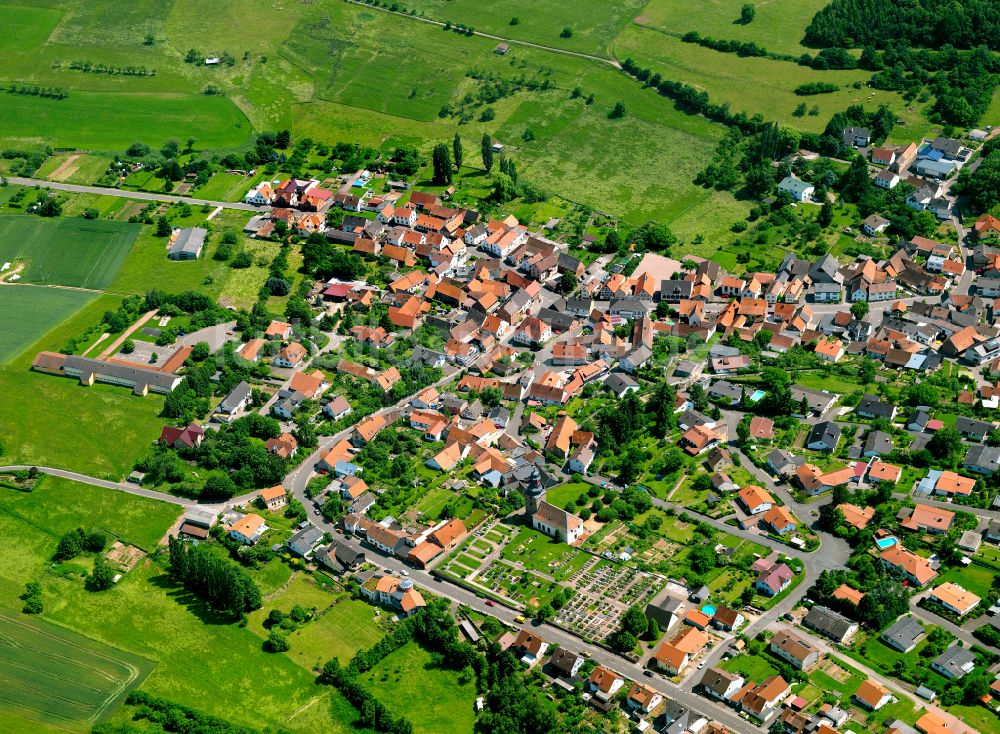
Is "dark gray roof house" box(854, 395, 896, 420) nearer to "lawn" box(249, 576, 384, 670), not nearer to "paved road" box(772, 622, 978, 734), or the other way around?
"paved road" box(772, 622, 978, 734)

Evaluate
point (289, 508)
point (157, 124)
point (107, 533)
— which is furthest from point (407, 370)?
point (157, 124)

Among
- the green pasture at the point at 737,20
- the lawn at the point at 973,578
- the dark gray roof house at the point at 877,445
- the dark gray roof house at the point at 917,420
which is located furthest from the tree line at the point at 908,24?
the lawn at the point at 973,578

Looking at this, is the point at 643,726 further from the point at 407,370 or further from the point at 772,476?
the point at 407,370

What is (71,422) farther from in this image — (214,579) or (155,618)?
(214,579)

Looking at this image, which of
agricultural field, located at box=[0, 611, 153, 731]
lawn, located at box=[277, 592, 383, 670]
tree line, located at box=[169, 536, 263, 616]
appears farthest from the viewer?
tree line, located at box=[169, 536, 263, 616]

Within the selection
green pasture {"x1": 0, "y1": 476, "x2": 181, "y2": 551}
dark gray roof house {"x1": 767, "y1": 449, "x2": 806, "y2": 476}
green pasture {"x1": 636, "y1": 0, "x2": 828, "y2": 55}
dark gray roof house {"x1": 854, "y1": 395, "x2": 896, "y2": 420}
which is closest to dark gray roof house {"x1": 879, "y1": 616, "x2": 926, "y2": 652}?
dark gray roof house {"x1": 767, "y1": 449, "x2": 806, "y2": 476}

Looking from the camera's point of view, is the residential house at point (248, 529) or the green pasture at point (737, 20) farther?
the green pasture at point (737, 20)

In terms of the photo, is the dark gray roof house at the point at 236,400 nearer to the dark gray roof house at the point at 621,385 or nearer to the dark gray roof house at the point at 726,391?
the dark gray roof house at the point at 621,385
